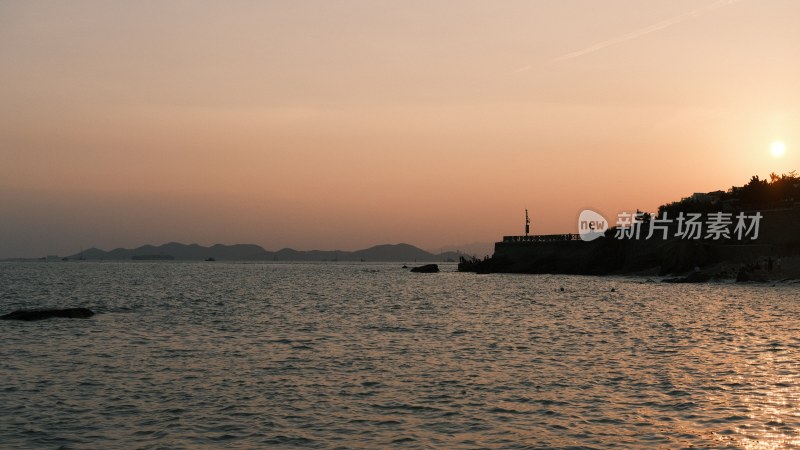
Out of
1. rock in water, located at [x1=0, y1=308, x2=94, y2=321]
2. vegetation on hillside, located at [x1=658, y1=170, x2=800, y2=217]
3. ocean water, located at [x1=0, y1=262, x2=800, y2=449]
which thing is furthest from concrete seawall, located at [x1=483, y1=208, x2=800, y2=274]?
rock in water, located at [x1=0, y1=308, x2=94, y2=321]

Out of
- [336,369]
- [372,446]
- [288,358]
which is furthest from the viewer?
[288,358]

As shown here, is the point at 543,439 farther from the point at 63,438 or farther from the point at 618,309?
the point at 618,309

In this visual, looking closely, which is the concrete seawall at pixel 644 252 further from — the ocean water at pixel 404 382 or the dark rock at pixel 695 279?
the ocean water at pixel 404 382

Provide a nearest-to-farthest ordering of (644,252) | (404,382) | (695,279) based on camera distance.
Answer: (404,382)
(695,279)
(644,252)

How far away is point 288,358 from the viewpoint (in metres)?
26.7

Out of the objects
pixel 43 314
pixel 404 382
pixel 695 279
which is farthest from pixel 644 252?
pixel 404 382

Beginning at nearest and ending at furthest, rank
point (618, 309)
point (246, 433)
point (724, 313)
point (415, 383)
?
point (246, 433) → point (415, 383) → point (724, 313) → point (618, 309)

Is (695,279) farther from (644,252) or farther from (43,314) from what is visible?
(43,314)

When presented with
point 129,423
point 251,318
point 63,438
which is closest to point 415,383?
point 129,423

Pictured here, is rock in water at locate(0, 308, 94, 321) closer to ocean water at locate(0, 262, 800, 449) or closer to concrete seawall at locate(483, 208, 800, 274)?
ocean water at locate(0, 262, 800, 449)

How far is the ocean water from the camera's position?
1554 centimetres

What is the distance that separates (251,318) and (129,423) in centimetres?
2781

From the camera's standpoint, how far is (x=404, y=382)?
2155cm

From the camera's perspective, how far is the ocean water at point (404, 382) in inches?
612
